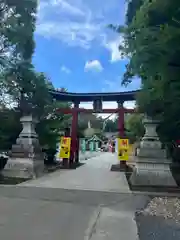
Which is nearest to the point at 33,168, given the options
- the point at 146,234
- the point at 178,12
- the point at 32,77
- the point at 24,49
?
the point at 32,77

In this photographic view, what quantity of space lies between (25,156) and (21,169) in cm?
52

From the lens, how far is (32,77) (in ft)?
36.3

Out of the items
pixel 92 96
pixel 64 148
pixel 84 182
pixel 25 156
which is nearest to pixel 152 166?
pixel 84 182

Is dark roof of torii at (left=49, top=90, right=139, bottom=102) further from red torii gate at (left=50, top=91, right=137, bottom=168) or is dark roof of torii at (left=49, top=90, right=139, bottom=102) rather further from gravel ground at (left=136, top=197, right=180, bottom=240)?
gravel ground at (left=136, top=197, right=180, bottom=240)

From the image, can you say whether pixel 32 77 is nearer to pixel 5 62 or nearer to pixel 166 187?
pixel 5 62

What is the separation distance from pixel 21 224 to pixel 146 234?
6.39 feet

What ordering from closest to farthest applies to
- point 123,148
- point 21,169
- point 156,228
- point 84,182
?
point 156,228, point 84,182, point 21,169, point 123,148

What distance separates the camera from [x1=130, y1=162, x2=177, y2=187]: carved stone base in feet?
31.3

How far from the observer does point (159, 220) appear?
4.86 m

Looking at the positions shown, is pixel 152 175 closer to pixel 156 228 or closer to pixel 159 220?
pixel 159 220

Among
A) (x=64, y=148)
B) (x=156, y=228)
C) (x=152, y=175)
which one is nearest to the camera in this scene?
(x=156, y=228)

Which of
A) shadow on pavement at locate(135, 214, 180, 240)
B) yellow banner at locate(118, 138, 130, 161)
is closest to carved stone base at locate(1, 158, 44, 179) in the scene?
yellow banner at locate(118, 138, 130, 161)

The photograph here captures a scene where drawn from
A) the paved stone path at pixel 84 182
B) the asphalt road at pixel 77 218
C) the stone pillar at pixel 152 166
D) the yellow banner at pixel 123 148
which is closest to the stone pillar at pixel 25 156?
the paved stone path at pixel 84 182

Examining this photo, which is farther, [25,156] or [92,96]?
[92,96]
